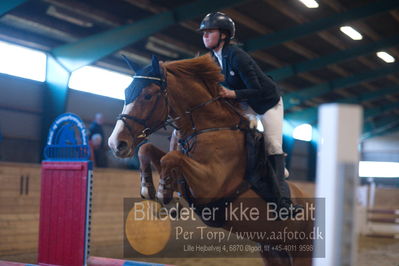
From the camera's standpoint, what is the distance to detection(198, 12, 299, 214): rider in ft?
9.01

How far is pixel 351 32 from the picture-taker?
34.3 ft

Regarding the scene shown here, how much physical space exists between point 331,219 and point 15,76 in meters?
7.88

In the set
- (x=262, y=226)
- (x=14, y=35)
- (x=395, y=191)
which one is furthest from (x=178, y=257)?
(x=395, y=191)

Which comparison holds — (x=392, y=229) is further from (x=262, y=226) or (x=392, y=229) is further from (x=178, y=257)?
(x=262, y=226)

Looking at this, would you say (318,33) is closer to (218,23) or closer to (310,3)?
(310,3)

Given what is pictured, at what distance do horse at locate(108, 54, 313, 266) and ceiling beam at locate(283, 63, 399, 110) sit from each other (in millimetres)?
11740

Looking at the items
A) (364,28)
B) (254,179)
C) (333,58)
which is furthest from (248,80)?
(333,58)

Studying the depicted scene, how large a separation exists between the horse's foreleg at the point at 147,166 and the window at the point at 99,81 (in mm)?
6727

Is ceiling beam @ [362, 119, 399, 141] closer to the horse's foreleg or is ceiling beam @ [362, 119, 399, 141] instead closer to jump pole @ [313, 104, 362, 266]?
the horse's foreleg

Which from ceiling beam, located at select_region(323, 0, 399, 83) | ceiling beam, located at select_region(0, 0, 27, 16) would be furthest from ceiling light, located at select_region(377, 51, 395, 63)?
ceiling beam, located at select_region(0, 0, 27, 16)

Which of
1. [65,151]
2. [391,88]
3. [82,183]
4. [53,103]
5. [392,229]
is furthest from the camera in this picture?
[391,88]

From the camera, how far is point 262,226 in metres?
2.95

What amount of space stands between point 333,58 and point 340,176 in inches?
457

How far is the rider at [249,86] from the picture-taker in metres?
2.75
